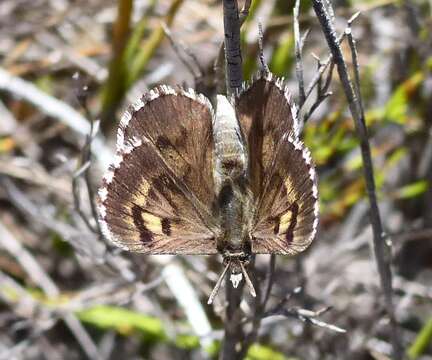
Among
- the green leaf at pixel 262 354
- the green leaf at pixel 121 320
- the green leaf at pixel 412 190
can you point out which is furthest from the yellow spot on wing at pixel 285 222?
the green leaf at pixel 412 190

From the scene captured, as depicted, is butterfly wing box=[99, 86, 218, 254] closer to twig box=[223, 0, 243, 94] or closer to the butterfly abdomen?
the butterfly abdomen

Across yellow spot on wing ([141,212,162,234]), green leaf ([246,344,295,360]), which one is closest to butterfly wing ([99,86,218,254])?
yellow spot on wing ([141,212,162,234])

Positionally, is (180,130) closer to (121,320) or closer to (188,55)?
(188,55)

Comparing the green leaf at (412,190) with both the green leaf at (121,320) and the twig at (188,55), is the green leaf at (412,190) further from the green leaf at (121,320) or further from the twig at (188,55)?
the twig at (188,55)

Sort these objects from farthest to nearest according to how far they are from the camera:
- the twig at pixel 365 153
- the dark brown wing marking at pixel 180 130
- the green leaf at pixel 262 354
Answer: the green leaf at pixel 262 354, the dark brown wing marking at pixel 180 130, the twig at pixel 365 153

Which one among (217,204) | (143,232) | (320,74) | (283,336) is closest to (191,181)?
(217,204)

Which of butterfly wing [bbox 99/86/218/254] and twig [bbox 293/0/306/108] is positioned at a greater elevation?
twig [bbox 293/0/306/108]

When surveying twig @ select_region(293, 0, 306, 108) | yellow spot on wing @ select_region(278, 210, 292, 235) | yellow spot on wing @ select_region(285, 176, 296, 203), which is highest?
twig @ select_region(293, 0, 306, 108)
